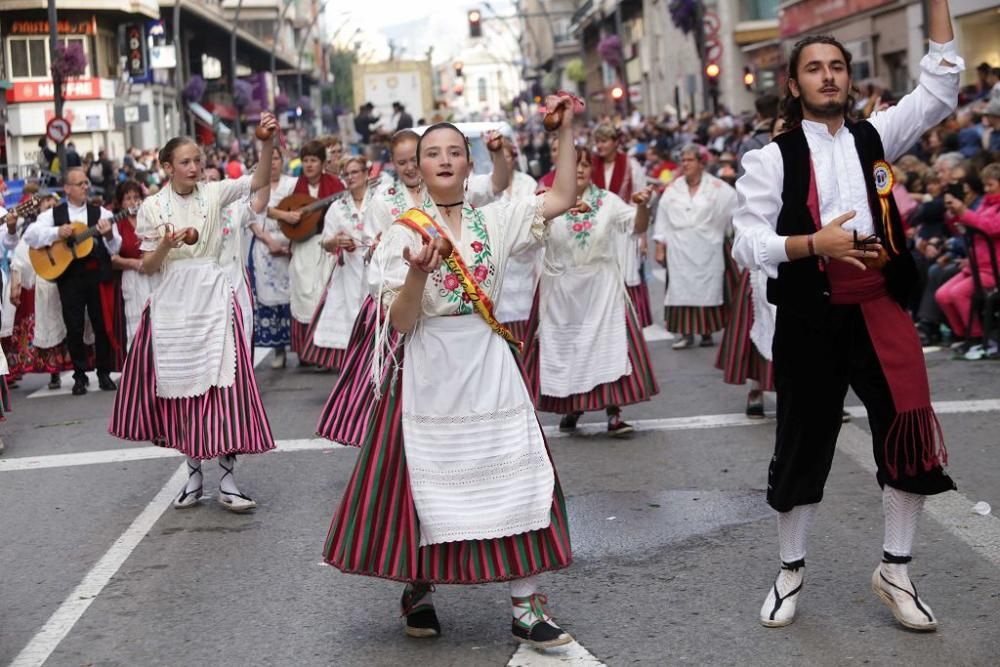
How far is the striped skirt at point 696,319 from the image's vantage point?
1337 centimetres

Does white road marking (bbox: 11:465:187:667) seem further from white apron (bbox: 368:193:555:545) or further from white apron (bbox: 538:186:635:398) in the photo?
white apron (bbox: 538:186:635:398)

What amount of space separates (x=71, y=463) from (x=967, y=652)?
6.02 m

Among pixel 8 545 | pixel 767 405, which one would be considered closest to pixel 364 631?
pixel 8 545

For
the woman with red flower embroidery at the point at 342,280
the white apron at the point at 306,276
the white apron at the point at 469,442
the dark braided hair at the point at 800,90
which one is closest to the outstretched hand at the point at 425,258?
the white apron at the point at 469,442

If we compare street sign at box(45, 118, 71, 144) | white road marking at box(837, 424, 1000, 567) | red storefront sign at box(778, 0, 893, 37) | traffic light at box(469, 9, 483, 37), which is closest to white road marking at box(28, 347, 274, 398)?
white road marking at box(837, 424, 1000, 567)

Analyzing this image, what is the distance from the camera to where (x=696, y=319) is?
44.0 feet

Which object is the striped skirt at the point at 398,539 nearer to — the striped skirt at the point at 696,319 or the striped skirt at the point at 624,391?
the striped skirt at the point at 624,391

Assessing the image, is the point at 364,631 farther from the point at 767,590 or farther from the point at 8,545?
the point at 8,545

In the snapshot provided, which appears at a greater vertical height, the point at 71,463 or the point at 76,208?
the point at 76,208

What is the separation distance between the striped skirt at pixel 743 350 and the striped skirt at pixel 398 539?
4.39 metres

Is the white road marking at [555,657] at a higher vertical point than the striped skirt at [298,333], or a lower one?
lower

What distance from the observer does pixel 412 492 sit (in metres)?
5.23

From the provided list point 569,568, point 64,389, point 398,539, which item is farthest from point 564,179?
point 64,389

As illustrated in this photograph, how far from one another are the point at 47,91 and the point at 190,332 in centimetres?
4329
